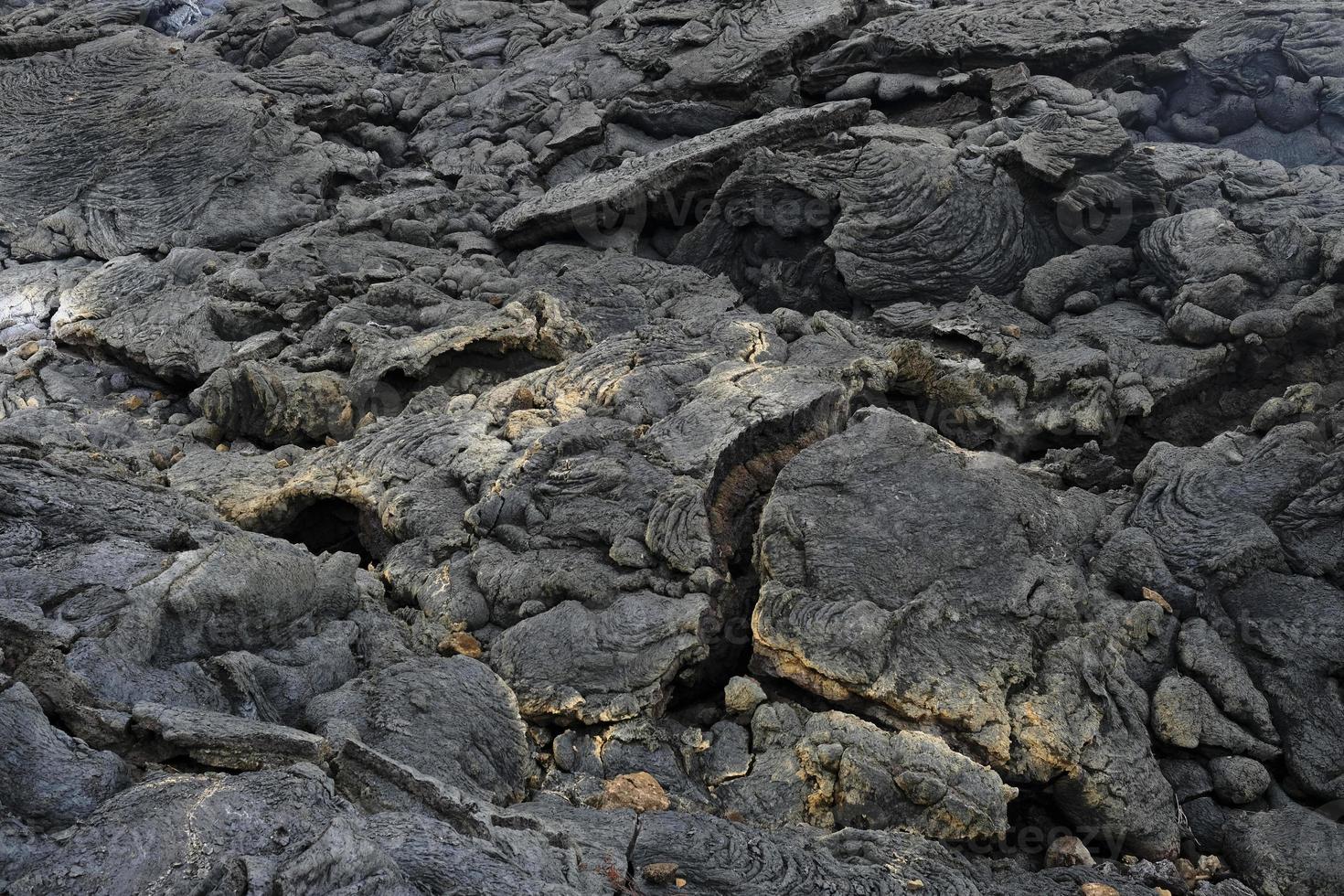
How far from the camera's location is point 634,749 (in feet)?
18.0

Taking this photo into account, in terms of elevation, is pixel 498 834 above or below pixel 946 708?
above

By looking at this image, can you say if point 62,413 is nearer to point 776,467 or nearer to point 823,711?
point 776,467

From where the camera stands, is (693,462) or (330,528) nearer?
(693,462)

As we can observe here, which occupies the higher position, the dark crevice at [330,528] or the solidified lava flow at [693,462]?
the solidified lava flow at [693,462]

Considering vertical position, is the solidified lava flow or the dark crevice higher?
the solidified lava flow

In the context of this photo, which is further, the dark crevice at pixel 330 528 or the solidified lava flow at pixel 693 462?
the dark crevice at pixel 330 528

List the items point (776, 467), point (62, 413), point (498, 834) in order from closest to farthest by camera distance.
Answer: point (498, 834), point (776, 467), point (62, 413)

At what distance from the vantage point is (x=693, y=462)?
256 inches

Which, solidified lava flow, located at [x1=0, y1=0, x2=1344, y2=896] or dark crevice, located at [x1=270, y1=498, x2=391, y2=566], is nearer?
solidified lava flow, located at [x1=0, y1=0, x2=1344, y2=896]

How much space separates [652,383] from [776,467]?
1.00 metres

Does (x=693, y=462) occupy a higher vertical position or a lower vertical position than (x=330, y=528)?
higher

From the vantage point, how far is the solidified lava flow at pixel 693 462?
4504 millimetres

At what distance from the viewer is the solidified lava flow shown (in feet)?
14.8

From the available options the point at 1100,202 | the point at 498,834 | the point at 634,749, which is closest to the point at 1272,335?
the point at 1100,202
